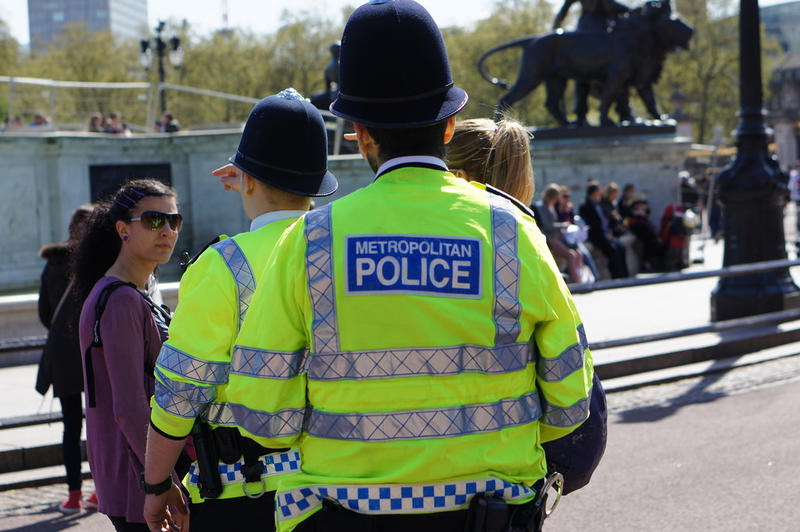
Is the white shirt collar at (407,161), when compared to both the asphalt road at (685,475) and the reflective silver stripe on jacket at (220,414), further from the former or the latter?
the asphalt road at (685,475)

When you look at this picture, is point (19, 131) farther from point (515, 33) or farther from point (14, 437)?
point (515, 33)

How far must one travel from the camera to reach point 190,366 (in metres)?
2.41

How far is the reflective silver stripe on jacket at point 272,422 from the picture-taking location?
84.0 inches

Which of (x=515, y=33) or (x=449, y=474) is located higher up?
(x=515, y=33)

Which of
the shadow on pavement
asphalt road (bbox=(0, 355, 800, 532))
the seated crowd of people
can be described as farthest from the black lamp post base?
the seated crowd of people

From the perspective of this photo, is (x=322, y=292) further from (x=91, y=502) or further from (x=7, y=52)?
(x=7, y=52)

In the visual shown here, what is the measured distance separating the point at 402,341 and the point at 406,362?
0.04 m

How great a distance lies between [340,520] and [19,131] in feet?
66.2

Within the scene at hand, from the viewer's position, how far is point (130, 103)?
23.1m

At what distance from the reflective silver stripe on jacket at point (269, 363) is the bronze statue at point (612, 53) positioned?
57.2 feet

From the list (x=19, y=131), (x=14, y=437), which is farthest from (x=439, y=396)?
(x=19, y=131)

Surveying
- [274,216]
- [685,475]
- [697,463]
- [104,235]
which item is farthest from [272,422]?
[697,463]

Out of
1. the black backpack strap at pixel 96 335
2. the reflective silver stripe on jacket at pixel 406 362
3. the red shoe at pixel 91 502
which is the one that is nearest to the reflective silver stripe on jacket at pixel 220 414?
the reflective silver stripe on jacket at pixel 406 362

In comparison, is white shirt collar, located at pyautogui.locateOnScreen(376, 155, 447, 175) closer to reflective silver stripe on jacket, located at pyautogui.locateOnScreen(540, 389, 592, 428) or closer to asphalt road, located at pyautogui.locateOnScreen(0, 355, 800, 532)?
reflective silver stripe on jacket, located at pyautogui.locateOnScreen(540, 389, 592, 428)
